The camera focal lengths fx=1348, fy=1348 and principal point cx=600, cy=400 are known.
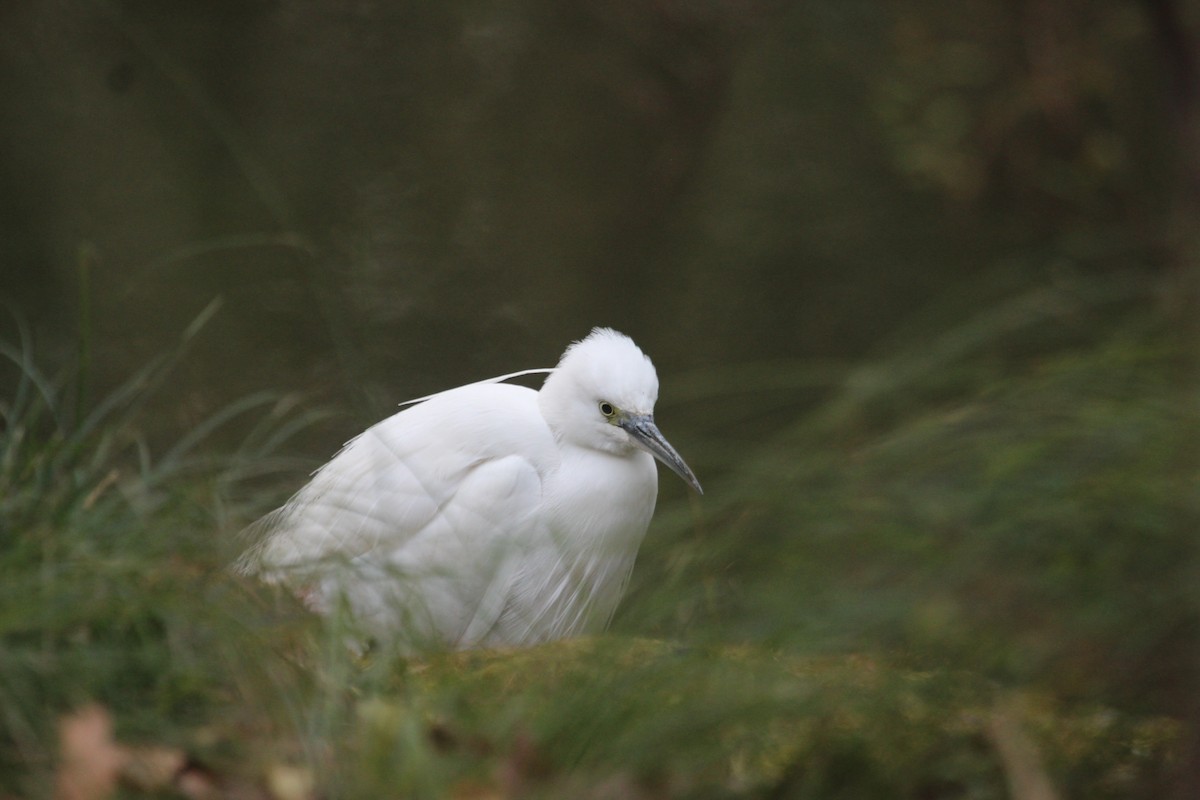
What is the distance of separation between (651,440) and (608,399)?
157 millimetres

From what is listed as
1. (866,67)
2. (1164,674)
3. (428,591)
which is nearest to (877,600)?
(1164,674)

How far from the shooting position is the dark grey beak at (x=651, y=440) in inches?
134

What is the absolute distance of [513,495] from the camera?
3484mm

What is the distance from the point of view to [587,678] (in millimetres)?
1960

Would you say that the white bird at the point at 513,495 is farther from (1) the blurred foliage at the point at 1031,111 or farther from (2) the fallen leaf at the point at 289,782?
(1) the blurred foliage at the point at 1031,111

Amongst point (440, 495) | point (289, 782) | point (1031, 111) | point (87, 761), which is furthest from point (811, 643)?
point (1031, 111)

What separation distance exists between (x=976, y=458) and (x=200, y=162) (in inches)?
256

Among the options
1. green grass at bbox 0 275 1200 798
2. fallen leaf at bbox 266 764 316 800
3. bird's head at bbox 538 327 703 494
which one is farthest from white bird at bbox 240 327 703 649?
fallen leaf at bbox 266 764 316 800

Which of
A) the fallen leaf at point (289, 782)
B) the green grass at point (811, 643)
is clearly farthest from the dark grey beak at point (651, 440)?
the fallen leaf at point (289, 782)

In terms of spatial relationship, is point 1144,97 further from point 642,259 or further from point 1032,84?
point 642,259

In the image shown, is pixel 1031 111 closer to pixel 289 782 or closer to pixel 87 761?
pixel 289 782

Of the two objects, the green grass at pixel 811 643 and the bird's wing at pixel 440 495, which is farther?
the bird's wing at pixel 440 495

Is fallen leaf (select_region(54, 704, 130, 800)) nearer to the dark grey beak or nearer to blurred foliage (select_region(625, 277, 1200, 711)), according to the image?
blurred foliage (select_region(625, 277, 1200, 711))

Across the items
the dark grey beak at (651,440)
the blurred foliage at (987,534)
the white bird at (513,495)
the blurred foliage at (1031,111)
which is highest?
the blurred foliage at (1031,111)
